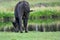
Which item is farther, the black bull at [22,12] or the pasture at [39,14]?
the pasture at [39,14]

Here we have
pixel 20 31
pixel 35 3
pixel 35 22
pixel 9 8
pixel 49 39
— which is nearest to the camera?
pixel 49 39

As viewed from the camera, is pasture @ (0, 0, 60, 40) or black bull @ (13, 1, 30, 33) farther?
pasture @ (0, 0, 60, 40)

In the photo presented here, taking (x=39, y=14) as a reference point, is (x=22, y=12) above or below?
above

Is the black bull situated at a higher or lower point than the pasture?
higher

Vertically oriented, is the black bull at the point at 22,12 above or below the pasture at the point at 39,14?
above

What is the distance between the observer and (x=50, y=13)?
41594 millimetres

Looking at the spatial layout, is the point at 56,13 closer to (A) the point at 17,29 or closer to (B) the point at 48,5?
(B) the point at 48,5

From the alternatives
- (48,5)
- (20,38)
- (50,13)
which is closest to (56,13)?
(50,13)

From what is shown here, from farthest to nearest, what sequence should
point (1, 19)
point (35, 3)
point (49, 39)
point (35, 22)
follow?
point (35, 3) < point (1, 19) < point (35, 22) < point (49, 39)

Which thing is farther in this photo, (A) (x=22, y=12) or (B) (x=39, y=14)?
(B) (x=39, y=14)

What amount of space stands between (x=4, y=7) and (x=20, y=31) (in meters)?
23.0

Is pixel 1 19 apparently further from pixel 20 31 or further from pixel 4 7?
pixel 20 31

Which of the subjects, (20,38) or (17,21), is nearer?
(20,38)

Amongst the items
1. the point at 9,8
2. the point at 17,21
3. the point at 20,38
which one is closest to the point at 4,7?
the point at 9,8
